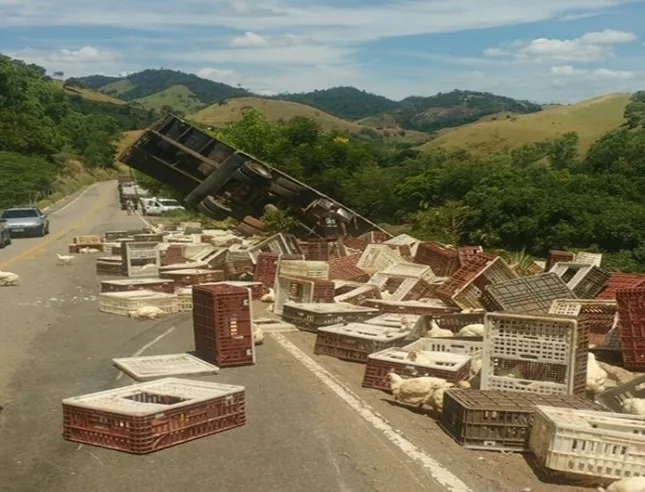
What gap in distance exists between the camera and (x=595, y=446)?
627 cm

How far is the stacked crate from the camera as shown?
9.99 m

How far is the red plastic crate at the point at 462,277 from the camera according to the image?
13453mm

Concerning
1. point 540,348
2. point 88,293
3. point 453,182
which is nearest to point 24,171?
point 453,182

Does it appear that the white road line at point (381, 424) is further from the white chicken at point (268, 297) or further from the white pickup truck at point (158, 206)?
the white pickup truck at point (158, 206)

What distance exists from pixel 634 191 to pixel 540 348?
23269 millimetres

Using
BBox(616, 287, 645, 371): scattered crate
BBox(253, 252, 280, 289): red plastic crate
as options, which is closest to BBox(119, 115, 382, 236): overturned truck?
BBox(253, 252, 280, 289): red plastic crate

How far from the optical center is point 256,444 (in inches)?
277

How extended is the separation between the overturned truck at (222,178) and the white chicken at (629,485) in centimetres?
1914

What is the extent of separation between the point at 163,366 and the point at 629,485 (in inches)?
211

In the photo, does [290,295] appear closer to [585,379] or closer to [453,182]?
[585,379]

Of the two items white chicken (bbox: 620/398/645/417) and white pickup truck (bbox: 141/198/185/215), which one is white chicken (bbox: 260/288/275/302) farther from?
white pickup truck (bbox: 141/198/185/215)

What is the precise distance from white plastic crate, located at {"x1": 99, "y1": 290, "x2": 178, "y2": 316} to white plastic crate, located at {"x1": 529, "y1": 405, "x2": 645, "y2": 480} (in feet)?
28.1

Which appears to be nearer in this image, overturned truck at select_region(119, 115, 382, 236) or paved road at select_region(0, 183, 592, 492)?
paved road at select_region(0, 183, 592, 492)

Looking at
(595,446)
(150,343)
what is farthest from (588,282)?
(595,446)
